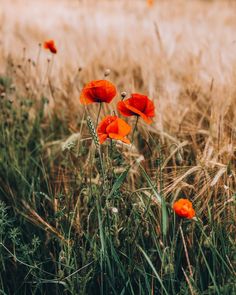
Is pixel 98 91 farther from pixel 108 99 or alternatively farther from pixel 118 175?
pixel 118 175

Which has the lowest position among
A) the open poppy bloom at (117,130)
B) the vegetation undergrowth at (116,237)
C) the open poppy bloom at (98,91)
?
the vegetation undergrowth at (116,237)

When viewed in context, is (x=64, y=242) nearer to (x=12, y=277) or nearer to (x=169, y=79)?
(x=12, y=277)

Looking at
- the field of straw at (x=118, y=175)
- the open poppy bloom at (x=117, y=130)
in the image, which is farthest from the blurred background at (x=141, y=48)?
the open poppy bloom at (x=117, y=130)

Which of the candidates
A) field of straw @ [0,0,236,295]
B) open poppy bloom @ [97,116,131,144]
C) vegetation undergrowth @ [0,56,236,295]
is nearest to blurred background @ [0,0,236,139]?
field of straw @ [0,0,236,295]

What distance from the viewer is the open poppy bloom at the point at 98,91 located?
1.07 metres

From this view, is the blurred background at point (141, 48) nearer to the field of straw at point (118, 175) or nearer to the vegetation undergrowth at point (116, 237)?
the field of straw at point (118, 175)

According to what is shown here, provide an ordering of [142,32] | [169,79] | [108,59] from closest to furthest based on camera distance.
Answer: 1. [169,79]
2. [108,59]
3. [142,32]

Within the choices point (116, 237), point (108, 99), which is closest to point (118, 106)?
point (108, 99)

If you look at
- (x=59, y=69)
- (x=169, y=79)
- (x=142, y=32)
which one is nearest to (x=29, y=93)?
(x=59, y=69)

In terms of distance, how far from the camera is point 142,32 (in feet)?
Result: 11.5

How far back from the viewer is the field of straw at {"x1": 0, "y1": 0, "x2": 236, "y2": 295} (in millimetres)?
1081

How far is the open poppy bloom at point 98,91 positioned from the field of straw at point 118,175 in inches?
1.8

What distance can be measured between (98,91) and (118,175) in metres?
0.33

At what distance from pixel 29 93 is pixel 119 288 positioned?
1.06 meters
